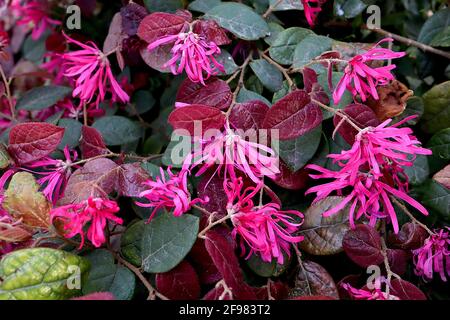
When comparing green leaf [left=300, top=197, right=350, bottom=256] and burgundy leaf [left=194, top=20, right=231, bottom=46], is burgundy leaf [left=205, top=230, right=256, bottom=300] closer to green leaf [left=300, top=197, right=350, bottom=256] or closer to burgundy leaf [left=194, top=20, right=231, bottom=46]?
green leaf [left=300, top=197, right=350, bottom=256]

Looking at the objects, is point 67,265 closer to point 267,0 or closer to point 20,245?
point 20,245

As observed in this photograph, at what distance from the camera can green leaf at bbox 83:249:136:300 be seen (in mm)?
676

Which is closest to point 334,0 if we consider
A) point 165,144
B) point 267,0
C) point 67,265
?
point 267,0

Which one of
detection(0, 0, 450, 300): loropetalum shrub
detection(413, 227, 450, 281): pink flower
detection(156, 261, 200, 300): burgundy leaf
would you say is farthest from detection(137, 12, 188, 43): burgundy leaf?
detection(413, 227, 450, 281): pink flower

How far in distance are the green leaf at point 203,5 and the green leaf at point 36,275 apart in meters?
0.45

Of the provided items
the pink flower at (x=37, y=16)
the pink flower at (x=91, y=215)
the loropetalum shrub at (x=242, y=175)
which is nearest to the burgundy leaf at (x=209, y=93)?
the loropetalum shrub at (x=242, y=175)

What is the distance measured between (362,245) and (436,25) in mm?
451

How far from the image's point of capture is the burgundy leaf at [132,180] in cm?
71

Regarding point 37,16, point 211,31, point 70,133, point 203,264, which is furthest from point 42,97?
point 203,264

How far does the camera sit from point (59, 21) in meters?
1.10

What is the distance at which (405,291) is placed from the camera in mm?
662

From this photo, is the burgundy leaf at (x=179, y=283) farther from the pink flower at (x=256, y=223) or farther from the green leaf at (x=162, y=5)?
the green leaf at (x=162, y=5)

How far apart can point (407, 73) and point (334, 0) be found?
0.67 ft

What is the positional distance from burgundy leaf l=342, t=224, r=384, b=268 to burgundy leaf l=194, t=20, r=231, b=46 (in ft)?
1.08
